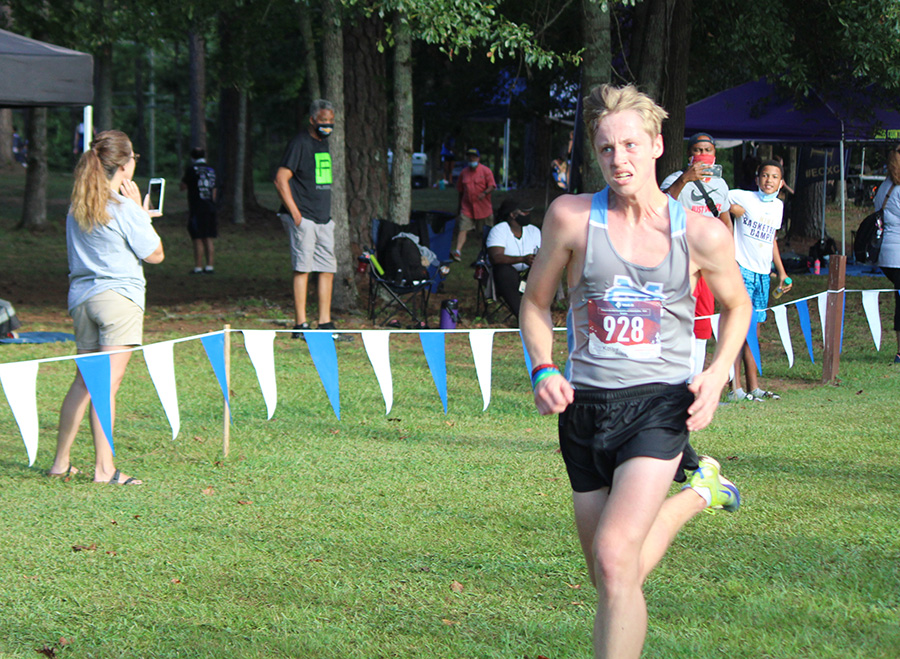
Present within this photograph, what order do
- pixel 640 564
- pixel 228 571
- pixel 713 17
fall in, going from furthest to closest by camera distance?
1. pixel 713 17
2. pixel 228 571
3. pixel 640 564

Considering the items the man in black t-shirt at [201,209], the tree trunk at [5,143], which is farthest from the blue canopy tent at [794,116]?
the tree trunk at [5,143]

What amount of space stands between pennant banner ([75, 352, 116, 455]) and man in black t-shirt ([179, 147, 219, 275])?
12161 mm

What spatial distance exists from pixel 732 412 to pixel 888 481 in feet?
6.91

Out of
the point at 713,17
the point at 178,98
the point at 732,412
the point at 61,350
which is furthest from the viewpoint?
the point at 178,98

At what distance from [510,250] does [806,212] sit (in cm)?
1381

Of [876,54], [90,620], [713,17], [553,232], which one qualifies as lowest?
[90,620]

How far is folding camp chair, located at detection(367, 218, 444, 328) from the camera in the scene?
39.3 ft

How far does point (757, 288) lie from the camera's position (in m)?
8.23

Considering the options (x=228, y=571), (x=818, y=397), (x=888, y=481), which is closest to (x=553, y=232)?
(x=228, y=571)

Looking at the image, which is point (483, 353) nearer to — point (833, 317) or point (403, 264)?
point (833, 317)

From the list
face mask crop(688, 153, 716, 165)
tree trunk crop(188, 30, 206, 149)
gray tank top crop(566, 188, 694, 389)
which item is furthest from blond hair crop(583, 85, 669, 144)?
tree trunk crop(188, 30, 206, 149)

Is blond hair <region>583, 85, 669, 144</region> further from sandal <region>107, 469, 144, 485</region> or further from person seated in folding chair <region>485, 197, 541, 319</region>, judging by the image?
person seated in folding chair <region>485, 197, 541, 319</region>

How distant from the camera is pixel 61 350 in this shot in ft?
33.5

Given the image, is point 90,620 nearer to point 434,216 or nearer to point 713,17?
point 434,216
